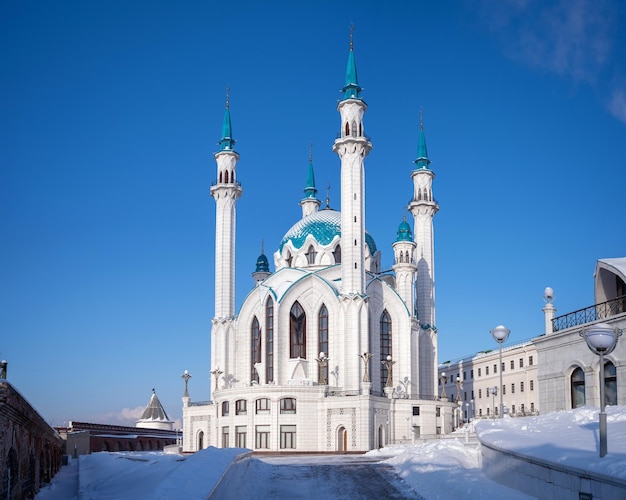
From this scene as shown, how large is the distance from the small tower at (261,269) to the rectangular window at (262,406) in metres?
23.0

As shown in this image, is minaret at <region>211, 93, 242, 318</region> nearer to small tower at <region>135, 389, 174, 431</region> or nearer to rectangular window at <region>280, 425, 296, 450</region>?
rectangular window at <region>280, 425, 296, 450</region>

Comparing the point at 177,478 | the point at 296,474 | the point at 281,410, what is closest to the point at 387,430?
the point at 281,410

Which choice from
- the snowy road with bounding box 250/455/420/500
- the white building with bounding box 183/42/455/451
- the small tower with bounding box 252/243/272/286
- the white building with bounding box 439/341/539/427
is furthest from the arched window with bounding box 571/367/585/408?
the small tower with bounding box 252/243/272/286

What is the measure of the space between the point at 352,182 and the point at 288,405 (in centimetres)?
1684

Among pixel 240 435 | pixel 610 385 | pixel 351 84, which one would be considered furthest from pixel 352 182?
pixel 610 385

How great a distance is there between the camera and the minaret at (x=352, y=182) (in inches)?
2336

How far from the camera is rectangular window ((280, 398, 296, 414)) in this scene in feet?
185

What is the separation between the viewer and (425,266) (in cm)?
6844

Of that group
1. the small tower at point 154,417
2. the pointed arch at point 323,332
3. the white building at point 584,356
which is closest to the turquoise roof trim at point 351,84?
the pointed arch at point 323,332

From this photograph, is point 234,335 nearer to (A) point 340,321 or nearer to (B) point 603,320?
(A) point 340,321

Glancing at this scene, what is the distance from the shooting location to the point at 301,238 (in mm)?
71250

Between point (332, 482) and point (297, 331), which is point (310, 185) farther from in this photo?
point (332, 482)

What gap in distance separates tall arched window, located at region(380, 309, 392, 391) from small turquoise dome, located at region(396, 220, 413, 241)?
6964mm

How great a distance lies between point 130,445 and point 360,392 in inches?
1242
